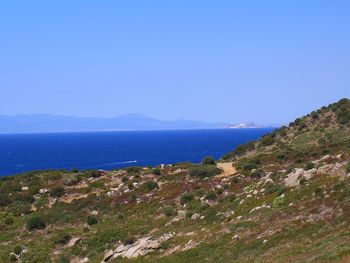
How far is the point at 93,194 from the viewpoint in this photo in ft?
166

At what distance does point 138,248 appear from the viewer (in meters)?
33.0

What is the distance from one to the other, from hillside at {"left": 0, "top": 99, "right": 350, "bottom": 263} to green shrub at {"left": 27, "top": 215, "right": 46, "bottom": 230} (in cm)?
9

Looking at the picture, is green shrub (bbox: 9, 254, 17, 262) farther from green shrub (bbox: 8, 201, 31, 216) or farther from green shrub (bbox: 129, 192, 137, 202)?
green shrub (bbox: 129, 192, 137, 202)

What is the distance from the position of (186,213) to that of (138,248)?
720 centimetres

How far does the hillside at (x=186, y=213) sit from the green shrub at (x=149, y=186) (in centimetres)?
10

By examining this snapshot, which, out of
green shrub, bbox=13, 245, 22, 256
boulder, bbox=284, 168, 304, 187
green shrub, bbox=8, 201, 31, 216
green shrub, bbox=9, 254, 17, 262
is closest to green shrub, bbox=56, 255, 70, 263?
green shrub, bbox=9, 254, 17, 262

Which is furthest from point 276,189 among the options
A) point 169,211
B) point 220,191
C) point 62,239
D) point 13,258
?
point 13,258

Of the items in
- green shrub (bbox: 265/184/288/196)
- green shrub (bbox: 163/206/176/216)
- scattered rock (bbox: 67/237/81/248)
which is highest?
green shrub (bbox: 265/184/288/196)

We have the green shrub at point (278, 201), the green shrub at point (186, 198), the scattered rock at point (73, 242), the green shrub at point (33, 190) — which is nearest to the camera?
the green shrub at point (278, 201)

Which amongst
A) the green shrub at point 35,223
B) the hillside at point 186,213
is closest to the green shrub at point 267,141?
the hillside at point 186,213

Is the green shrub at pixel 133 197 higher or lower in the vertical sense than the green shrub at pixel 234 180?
lower

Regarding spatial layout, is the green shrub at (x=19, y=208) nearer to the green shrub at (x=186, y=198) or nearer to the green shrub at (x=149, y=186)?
the green shrub at (x=149, y=186)

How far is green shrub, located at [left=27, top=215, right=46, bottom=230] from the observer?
1682 inches

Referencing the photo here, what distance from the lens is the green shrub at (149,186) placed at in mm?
49984
